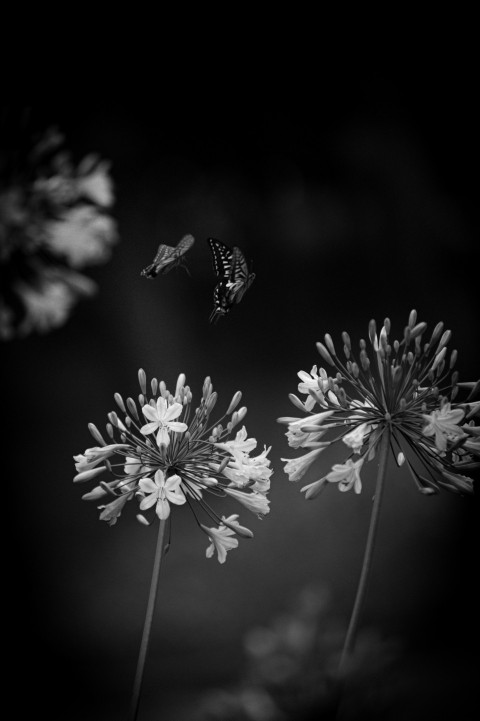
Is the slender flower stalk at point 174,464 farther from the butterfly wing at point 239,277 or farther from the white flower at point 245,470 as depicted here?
the butterfly wing at point 239,277

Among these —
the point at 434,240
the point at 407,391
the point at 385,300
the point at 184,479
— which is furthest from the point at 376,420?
the point at 434,240

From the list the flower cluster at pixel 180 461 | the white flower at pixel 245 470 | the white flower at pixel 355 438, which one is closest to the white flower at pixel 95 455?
the flower cluster at pixel 180 461

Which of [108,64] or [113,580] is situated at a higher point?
[108,64]

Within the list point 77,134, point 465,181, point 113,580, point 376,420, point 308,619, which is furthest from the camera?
point 465,181

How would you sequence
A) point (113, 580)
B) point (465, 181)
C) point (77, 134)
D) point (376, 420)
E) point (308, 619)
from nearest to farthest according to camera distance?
point (376, 420)
point (308, 619)
point (77, 134)
point (113, 580)
point (465, 181)

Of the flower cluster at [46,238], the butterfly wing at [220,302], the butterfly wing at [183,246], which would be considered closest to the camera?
the flower cluster at [46,238]

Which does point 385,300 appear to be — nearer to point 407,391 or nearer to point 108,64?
point 407,391
